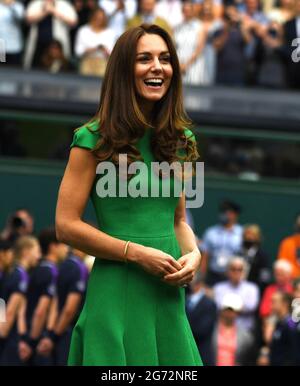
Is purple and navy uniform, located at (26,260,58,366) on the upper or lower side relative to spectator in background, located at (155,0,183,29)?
lower

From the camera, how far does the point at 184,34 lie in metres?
14.5

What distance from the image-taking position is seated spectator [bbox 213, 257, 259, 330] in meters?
12.2

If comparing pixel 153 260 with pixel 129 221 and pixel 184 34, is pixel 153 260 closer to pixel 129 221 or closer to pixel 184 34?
pixel 129 221

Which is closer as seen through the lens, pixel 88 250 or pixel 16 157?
pixel 88 250

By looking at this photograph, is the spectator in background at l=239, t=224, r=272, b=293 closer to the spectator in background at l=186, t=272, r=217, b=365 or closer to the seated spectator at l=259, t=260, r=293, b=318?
the seated spectator at l=259, t=260, r=293, b=318

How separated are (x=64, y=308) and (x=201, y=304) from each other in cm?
112

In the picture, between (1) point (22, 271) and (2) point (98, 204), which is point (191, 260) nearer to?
(2) point (98, 204)

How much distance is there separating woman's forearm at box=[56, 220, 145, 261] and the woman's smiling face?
51 centimetres

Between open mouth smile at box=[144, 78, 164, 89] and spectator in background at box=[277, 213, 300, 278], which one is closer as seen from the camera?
open mouth smile at box=[144, 78, 164, 89]

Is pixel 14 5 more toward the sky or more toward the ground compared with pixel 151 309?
more toward the sky

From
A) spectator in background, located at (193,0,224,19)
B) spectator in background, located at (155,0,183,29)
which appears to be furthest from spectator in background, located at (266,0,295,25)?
spectator in background, located at (155,0,183,29)

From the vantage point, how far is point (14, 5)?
14773mm
